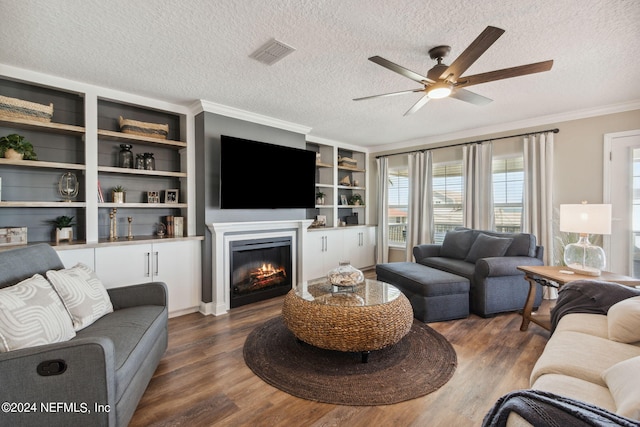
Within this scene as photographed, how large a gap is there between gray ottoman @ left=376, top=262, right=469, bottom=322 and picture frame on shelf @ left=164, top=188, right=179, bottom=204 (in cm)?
285

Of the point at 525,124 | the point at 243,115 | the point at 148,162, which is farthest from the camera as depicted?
the point at 525,124

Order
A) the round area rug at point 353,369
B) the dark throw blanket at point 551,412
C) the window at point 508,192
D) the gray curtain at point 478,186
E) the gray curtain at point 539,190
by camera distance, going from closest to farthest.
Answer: the dark throw blanket at point 551,412, the round area rug at point 353,369, the gray curtain at point 539,190, the window at point 508,192, the gray curtain at point 478,186

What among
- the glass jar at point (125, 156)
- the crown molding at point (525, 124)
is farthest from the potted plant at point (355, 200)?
the glass jar at point (125, 156)

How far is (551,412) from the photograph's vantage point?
2.63 feet

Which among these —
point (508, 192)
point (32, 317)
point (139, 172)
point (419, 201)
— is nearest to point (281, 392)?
point (32, 317)

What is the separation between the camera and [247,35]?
6.83 ft

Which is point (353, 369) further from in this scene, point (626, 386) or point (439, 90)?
point (439, 90)

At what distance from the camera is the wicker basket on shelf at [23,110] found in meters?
2.48

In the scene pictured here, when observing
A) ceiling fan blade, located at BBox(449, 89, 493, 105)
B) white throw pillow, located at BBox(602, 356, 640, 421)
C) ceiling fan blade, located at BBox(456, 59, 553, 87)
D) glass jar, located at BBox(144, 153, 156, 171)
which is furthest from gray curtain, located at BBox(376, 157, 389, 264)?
white throw pillow, located at BBox(602, 356, 640, 421)

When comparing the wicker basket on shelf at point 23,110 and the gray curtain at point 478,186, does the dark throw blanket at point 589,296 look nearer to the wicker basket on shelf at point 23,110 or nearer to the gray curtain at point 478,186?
the gray curtain at point 478,186

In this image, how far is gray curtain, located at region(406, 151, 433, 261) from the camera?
5027 mm

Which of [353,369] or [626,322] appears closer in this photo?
[626,322]

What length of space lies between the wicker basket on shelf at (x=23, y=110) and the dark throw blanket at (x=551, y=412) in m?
3.78

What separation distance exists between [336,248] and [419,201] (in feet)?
5.37
